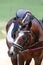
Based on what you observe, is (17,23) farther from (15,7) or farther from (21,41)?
(15,7)

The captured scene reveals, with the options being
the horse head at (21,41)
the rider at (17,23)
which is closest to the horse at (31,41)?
the horse head at (21,41)

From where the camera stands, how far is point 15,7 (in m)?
9.37

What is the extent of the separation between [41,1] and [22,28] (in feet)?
22.8

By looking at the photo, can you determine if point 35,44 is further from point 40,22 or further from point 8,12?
point 8,12

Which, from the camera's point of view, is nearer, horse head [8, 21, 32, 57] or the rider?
horse head [8, 21, 32, 57]

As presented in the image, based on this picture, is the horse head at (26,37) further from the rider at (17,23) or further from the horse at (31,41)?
the rider at (17,23)

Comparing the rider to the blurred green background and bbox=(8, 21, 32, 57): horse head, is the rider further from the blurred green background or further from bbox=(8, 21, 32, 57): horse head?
the blurred green background

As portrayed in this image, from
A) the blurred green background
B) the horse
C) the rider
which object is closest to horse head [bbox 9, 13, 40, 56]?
the horse

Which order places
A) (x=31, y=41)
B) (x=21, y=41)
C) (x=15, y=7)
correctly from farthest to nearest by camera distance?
1. (x=15, y=7)
2. (x=31, y=41)
3. (x=21, y=41)

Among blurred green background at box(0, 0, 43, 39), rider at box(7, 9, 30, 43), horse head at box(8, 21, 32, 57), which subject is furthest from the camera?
blurred green background at box(0, 0, 43, 39)

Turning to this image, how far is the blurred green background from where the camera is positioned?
8.20 m

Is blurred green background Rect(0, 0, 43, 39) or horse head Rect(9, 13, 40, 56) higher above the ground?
horse head Rect(9, 13, 40, 56)

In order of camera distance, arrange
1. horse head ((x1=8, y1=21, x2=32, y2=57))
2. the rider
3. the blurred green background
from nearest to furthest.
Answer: horse head ((x1=8, y1=21, x2=32, y2=57))
the rider
the blurred green background

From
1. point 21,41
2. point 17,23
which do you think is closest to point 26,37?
point 21,41
